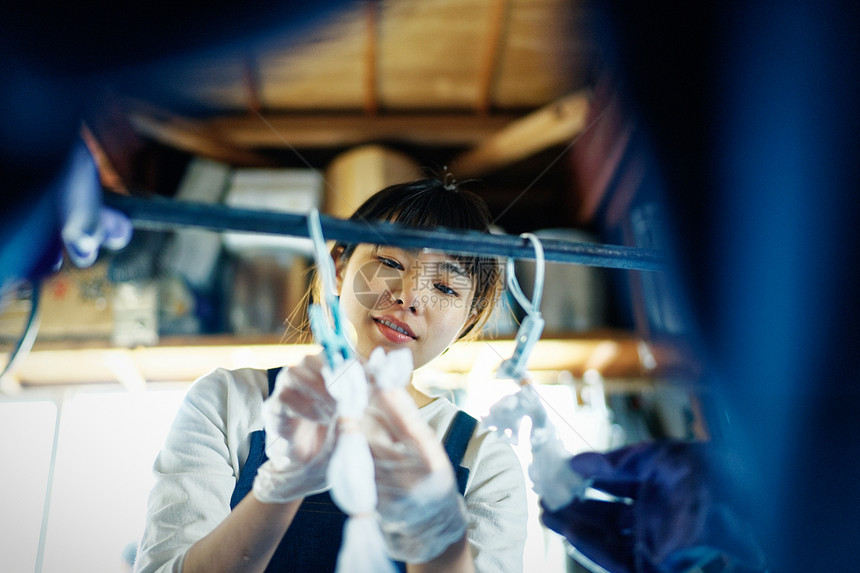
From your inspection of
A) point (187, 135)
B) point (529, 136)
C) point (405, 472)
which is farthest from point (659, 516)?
point (187, 135)

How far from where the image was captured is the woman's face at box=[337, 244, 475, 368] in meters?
0.56

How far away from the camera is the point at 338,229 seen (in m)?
0.44

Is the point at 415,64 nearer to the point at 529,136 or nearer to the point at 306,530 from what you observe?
the point at 529,136

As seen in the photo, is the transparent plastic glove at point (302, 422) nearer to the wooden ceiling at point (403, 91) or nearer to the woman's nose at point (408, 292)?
the woman's nose at point (408, 292)

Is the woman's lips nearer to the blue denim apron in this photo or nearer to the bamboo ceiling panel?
the blue denim apron

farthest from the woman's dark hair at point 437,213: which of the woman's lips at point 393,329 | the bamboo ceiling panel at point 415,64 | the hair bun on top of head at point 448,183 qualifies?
the bamboo ceiling panel at point 415,64

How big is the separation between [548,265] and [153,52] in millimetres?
1181

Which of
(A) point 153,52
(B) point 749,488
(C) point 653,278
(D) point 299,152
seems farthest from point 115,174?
(B) point 749,488

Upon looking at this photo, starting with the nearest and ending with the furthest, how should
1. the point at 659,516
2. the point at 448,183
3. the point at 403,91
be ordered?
1. the point at 659,516
2. the point at 448,183
3. the point at 403,91

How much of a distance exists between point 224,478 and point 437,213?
39cm

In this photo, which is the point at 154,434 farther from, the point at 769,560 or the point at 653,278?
the point at 653,278

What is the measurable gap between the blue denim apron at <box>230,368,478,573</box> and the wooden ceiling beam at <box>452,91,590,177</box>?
1178 millimetres

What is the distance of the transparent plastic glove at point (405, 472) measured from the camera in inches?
15.8

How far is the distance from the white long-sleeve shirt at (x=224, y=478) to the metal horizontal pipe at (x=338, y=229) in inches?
11.0
